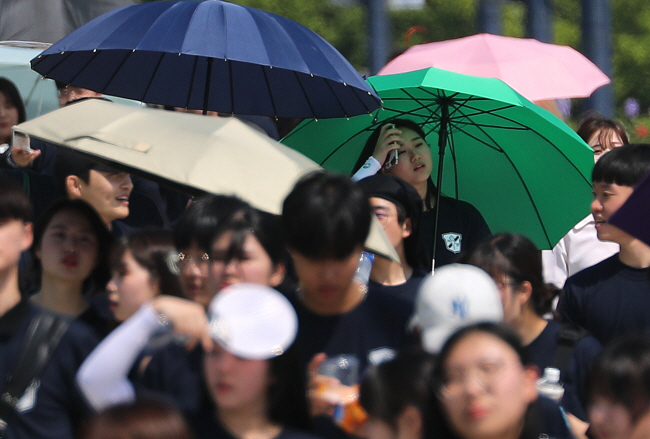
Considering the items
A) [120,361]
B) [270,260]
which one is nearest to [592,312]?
[270,260]

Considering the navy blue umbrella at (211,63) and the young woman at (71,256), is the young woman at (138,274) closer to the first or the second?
the young woman at (71,256)

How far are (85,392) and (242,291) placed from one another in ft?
1.98

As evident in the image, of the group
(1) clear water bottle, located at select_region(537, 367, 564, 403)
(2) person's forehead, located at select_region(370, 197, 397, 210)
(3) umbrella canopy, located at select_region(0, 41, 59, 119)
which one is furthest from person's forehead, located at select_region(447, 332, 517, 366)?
(3) umbrella canopy, located at select_region(0, 41, 59, 119)

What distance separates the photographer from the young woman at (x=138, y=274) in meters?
3.57

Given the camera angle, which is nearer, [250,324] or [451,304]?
[250,324]

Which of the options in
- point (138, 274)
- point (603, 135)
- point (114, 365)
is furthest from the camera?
point (603, 135)

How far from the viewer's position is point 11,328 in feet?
9.55

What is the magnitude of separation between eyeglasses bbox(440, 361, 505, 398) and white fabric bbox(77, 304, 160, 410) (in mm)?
835

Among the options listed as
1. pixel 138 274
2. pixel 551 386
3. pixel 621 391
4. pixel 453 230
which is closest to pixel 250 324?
pixel 621 391

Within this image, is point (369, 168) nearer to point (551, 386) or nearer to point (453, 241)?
point (453, 241)

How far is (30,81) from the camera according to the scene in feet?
21.7

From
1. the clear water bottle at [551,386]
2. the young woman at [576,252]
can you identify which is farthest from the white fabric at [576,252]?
the clear water bottle at [551,386]

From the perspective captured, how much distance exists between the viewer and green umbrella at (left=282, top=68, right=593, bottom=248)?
4680mm

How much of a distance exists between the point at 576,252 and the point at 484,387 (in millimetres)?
2938
